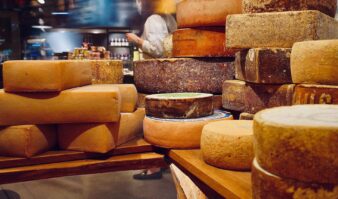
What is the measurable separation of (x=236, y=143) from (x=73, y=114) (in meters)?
0.73

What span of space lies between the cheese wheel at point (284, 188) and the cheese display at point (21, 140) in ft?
3.33

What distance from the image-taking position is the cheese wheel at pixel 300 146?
2.29 ft

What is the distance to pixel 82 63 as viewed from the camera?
1.74 m

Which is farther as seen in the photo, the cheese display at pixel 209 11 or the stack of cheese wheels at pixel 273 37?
the cheese display at pixel 209 11

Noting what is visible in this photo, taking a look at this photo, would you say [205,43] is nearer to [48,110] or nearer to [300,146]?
[48,110]

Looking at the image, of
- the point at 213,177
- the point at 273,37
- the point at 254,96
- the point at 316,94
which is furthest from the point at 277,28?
the point at 213,177

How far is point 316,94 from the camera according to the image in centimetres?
112

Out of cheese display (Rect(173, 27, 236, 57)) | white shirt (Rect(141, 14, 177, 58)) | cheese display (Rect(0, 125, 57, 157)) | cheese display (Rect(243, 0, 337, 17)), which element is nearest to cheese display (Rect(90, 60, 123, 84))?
cheese display (Rect(173, 27, 236, 57))

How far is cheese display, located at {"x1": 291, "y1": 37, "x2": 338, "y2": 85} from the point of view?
3.57 feet

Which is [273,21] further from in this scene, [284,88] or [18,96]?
[18,96]

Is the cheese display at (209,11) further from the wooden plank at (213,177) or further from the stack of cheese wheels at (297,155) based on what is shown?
the stack of cheese wheels at (297,155)

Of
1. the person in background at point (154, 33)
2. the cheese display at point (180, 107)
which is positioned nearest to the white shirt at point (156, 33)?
the person in background at point (154, 33)

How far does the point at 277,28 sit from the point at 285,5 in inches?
4.3

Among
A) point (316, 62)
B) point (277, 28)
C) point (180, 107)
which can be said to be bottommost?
point (180, 107)
